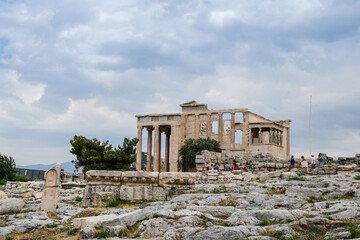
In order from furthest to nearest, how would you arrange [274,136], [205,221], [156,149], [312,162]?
[156,149] → [274,136] → [312,162] → [205,221]

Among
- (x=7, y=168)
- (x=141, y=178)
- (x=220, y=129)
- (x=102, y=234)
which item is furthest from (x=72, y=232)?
(x=220, y=129)

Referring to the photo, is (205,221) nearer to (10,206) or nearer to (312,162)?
(10,206)

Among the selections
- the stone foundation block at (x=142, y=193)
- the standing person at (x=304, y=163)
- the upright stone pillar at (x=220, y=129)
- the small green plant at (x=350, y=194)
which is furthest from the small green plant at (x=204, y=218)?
the upright stone pillar at (x=220, y=129)

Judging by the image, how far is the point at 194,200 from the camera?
1454 cm

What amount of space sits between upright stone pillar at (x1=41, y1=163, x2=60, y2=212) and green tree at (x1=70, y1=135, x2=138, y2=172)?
74.3ft

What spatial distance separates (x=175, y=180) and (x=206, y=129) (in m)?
48.0

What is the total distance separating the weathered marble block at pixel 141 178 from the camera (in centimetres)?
1636

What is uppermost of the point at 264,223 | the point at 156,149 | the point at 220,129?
the point at 220,129

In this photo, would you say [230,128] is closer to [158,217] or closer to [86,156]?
[86,156]

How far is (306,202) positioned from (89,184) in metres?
7.70

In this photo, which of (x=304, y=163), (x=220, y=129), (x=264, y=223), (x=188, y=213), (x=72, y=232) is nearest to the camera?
(x=264, y=223)

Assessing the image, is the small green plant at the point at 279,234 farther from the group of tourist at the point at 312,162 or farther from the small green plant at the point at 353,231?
the group of tourist at the point at 312,162

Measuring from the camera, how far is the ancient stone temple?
6203 centimetres

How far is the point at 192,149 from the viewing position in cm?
5909
